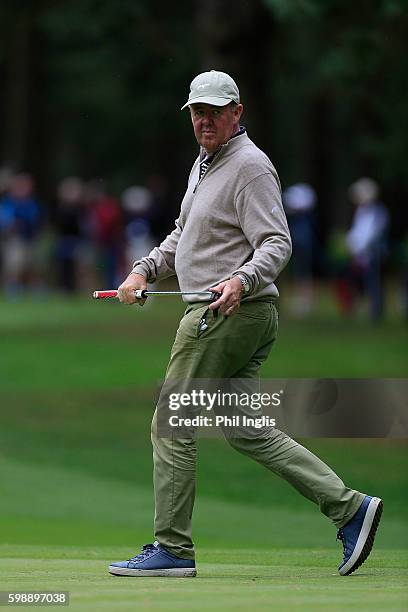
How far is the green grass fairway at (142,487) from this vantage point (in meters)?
6.71

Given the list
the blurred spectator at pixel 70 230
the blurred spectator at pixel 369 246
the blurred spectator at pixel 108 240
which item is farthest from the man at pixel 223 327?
the blurred spectator at pixel 70 230

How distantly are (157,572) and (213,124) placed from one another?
1.93 meters

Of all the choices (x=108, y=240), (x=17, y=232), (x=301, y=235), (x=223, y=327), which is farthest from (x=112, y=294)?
(x=17, y=232)

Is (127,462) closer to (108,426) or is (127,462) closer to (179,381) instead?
(108,426)

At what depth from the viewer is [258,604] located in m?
6.10

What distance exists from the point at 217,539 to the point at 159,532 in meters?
2.45

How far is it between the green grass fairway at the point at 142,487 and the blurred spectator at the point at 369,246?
152cm

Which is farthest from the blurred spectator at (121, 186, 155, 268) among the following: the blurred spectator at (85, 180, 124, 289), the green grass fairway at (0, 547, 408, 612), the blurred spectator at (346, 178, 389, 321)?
the green grass fairway at (0, 547, 408, 612)

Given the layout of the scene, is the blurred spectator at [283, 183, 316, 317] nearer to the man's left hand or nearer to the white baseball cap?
the white baseball cap

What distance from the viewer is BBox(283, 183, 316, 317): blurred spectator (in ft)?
88.8

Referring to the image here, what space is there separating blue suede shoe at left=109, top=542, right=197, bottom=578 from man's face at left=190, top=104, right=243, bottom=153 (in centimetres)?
174

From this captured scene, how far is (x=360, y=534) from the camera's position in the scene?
24.2 ft

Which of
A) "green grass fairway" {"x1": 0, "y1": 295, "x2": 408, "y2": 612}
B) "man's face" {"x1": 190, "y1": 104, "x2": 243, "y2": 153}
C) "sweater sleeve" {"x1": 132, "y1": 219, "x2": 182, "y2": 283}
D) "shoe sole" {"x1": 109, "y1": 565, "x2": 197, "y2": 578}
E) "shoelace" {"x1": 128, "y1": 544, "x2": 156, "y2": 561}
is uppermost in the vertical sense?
"man's face" {"x1": 190, "y1": 104, "x2": 243, "y2": 153}

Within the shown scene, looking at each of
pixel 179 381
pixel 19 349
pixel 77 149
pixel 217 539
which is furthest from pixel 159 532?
pixel 77 149
